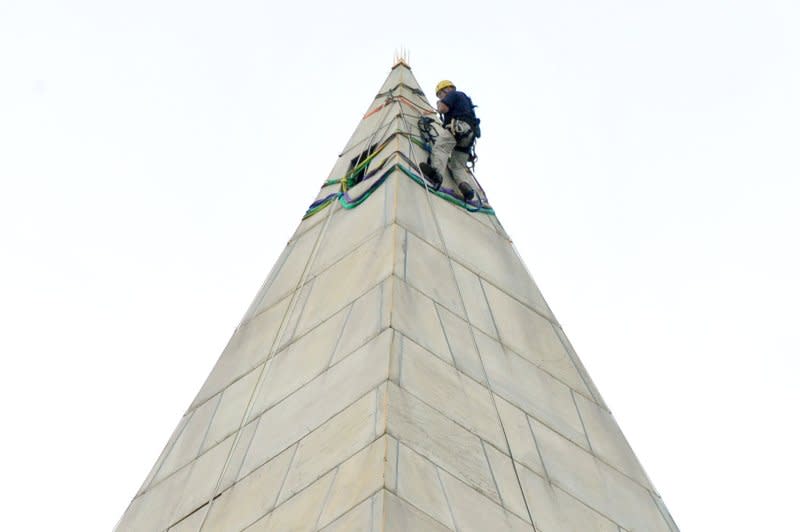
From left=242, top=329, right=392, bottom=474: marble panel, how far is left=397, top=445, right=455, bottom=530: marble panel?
4.18 feet

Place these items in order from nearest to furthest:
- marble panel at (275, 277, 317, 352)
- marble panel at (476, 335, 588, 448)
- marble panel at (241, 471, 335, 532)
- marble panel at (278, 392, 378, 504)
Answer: marble panel at (241, 471, 335, 532) → marble panel at (278, 392, 378, 504) → marble panel at (476, 335, 588, 448) → marble panel at (275, 277, 317, 352)

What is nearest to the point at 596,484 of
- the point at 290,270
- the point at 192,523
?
the point at 192,523

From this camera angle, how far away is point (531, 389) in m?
20.0

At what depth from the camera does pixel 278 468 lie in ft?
58.4

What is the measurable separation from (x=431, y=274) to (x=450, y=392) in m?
2.72

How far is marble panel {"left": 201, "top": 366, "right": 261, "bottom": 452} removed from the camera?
20.0 meters

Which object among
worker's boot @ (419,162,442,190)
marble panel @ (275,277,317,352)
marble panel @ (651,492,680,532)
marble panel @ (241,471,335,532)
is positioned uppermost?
worker's boot @ (419,162,442,190)

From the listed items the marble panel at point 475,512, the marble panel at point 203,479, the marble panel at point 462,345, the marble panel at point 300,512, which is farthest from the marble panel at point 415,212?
the marble panel at point 300,512

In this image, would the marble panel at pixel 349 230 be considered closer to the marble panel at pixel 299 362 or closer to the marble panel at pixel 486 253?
the marble panel at pixel 486 253

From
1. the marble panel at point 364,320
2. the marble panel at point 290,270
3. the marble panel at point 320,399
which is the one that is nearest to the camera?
the marble panel at point 320,399

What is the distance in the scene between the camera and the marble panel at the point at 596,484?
61.8 feet

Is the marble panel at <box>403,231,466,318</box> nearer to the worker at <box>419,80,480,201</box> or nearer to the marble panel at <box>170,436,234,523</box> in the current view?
the marble panel at <box>170,436,234,523</box>

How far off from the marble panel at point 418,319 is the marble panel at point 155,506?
9.48 feet

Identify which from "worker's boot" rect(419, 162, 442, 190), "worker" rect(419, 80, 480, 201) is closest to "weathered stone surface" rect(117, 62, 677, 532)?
"worker's boot" rect(419, 162, 442, 190)
